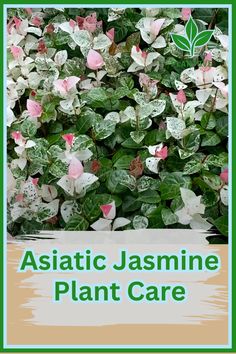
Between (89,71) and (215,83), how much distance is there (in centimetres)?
37

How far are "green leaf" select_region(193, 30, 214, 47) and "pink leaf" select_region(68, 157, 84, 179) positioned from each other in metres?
0.46

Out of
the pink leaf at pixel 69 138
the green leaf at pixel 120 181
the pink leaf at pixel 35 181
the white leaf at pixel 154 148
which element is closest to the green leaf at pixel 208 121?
the white leaf at pixel 154 148

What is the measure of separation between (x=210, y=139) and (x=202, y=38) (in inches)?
11.2

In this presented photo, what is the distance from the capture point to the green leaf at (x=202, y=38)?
2025mm

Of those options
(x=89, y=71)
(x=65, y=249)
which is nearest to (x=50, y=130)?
(x=89, y=71)

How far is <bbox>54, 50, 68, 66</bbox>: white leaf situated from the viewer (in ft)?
6.92

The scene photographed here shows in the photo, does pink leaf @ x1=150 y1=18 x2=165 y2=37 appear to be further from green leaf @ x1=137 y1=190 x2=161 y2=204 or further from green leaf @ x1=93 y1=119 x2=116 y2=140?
green leaf @ x1=137 y1=190 x2=161 y2=204

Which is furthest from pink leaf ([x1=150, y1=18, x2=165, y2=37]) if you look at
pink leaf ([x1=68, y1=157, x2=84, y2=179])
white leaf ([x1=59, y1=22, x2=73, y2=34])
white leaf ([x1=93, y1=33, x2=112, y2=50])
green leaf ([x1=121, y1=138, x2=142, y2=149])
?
pink leaf ([x1=68, y1=157, x2=84, y2=179])

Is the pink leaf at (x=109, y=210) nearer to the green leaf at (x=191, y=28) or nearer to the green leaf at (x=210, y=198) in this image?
the green leaf at (x=210, y=198)

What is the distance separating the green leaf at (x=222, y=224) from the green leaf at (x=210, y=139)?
193 mm

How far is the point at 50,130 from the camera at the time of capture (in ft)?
6.68

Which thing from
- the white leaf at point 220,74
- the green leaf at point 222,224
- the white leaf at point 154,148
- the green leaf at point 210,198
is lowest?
the green leaf at point 222,224

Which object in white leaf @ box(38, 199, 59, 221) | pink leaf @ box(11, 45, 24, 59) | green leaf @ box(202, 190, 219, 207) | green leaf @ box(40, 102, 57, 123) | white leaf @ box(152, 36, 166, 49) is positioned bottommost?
white leaf @ box(38, 199, 59, 221)

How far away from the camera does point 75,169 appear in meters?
1.88
